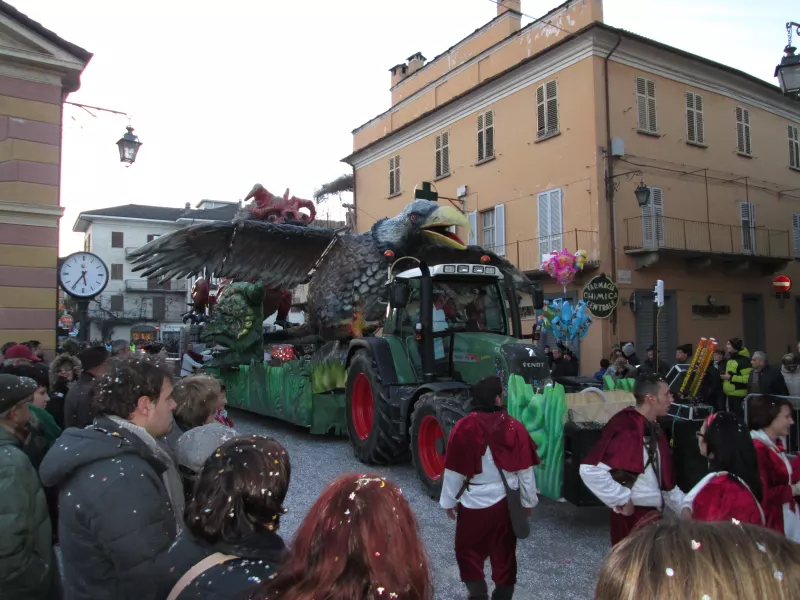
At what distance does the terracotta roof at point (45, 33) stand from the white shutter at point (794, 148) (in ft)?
64.4

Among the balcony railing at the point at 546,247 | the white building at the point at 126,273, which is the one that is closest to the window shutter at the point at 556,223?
the balcony railing at the point at 546,247

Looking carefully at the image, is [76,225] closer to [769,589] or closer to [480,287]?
[480,287]

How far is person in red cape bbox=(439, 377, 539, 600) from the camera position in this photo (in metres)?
3.37

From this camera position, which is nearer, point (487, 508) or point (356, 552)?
point (356, 552)

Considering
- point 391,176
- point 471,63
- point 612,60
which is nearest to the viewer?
point 612,60

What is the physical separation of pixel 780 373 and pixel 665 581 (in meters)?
8.08

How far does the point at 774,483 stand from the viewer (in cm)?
290

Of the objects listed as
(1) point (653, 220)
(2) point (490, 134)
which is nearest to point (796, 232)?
(1) point (653, 220)

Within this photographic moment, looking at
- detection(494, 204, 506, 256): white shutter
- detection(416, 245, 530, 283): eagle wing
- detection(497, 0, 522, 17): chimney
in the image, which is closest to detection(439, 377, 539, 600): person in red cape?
detection(416, 245, 530, 283): eagle wing

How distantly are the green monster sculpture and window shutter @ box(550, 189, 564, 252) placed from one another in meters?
8.27

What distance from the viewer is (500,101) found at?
56.9ft

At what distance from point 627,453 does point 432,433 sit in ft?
8.93

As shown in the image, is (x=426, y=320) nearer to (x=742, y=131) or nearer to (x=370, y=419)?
(x=370, y=419)

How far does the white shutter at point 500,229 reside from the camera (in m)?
17.3
